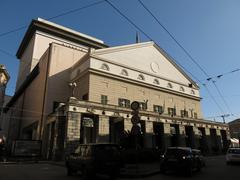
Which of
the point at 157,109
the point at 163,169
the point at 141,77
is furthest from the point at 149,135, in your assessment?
the point at 163,169

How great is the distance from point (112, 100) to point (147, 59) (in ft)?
37.5

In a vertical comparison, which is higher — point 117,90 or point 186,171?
point 117,90

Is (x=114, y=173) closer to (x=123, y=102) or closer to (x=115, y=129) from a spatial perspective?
(x=115, y=129)

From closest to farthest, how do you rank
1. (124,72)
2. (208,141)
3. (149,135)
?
(149,135) → (124,72) → (208,141)

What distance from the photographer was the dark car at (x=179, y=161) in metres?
12.3

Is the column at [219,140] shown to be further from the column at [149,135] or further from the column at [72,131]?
the column at [72,131]

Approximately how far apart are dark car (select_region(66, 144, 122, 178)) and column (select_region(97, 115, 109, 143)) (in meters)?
12.1

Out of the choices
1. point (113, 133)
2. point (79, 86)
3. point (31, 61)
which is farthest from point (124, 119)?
point (31, 61)

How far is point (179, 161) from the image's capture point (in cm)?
1252

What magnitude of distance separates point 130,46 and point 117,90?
850cm

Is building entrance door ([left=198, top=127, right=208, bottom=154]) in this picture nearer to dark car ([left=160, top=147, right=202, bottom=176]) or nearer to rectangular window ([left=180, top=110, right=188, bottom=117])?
rectangular window ([left=180, top=110, right=188, bottom=117])

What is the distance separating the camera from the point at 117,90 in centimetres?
3188

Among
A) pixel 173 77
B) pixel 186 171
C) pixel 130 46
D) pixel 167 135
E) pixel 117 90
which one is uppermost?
pixel 130 46

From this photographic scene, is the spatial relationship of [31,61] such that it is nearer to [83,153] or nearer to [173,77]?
[173,77]
